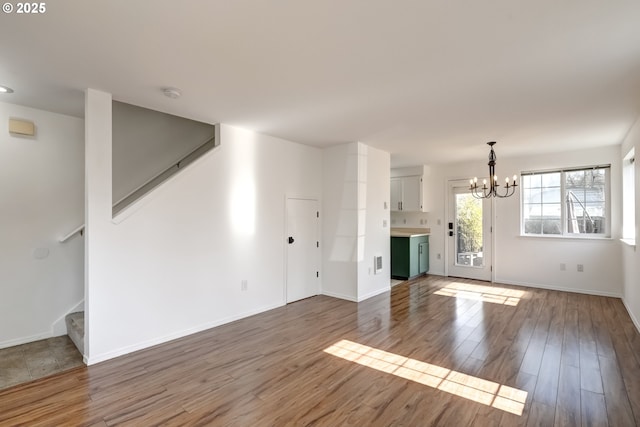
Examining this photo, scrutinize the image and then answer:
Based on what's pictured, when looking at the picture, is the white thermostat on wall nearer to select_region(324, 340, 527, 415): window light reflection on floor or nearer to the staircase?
the staircase

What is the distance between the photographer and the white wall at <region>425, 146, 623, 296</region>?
518 centimetres

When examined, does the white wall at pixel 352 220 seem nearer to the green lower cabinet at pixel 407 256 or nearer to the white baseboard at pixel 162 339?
the green lower cabinet at pixel 407 256

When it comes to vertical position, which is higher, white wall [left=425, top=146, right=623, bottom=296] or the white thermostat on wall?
the white thermostat on wall

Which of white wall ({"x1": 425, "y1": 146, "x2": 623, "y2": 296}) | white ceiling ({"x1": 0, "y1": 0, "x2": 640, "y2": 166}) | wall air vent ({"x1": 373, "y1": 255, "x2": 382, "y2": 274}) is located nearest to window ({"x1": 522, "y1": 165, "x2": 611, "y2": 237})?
white wall ({"x1": 425, "y1": 146, "x2": 623, "y2": 296})

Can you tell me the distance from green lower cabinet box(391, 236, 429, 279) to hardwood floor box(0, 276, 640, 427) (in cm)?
229

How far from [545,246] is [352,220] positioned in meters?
3.83

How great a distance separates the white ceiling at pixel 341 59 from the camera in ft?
5.92

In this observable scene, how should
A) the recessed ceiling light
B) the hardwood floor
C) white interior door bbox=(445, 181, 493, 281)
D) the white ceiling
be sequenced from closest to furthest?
the white ceiling
the hardwood floor
the recessed ceiling light
white interior door bbox=(445, 181, 493, 281)

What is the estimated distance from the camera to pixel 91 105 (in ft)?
9.65

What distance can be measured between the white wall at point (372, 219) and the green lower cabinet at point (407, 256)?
0.91 m

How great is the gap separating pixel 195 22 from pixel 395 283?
18.6 ft

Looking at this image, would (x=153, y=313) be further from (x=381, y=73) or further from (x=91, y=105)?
(x=381, y=73)

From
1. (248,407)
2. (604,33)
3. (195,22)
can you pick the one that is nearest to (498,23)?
(604,33)

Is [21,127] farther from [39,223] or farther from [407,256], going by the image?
[407,256]
